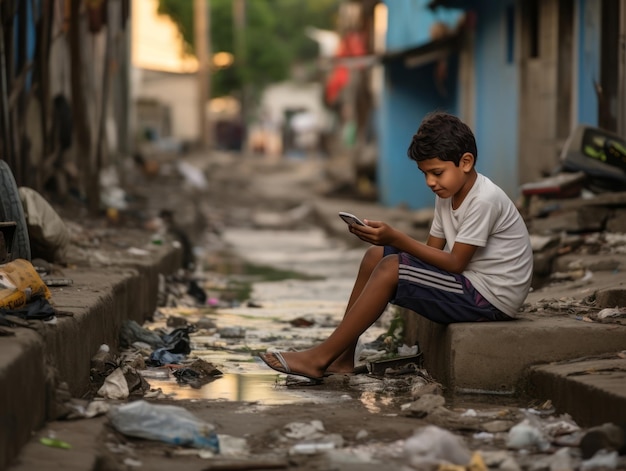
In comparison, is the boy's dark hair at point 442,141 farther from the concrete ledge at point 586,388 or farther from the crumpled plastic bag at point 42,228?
the crumpled plastic bag at point 42,228

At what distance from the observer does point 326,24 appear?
70875mm

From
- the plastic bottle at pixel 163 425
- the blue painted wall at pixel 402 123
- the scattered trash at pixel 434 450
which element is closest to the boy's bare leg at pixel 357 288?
the plastic bottle at pixel 163 425

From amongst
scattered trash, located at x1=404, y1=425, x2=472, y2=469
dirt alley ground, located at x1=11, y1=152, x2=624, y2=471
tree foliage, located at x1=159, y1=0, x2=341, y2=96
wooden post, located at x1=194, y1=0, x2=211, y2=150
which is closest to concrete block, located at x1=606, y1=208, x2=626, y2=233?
dirt alley ground, located at x1=11, y1=152, x2=624, y2=471

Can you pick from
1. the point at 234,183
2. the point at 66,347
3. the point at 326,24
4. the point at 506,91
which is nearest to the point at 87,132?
the point at 506,91

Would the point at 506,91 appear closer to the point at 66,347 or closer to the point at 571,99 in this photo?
the point at 571,99

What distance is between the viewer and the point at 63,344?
4852 millimetres

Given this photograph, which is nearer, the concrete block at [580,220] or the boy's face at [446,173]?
the boy's face at [446,173]

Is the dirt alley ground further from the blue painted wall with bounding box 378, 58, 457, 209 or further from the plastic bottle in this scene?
the blue painted wall with bounding box 378, 58, 457, 209

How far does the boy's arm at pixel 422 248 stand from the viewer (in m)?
5.38

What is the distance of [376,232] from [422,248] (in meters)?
0.23

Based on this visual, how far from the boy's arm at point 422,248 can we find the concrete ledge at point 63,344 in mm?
1337

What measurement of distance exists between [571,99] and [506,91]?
2498 millimetres

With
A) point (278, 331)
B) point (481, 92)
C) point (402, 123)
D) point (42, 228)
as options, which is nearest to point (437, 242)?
point (278, 331)

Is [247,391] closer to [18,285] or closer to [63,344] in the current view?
[63,344]
